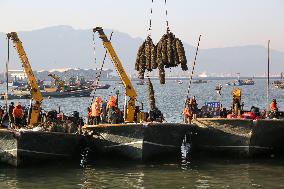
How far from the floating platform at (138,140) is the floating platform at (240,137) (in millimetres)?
1176

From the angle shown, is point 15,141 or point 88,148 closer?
point 15,141

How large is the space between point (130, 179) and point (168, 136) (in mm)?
4303

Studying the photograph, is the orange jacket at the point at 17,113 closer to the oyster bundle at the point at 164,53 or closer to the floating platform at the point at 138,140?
the floating platform at the point at 138,140

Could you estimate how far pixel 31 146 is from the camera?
82.8 feet

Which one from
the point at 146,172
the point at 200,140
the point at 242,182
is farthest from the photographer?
the point at 200,140

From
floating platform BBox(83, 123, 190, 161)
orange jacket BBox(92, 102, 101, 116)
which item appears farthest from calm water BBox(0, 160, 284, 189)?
orange jacket BBox(92, 102, 101, 116)

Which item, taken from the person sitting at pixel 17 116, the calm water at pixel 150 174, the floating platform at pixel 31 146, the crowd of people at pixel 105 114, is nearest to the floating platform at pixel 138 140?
the calm water at pixel 150 174

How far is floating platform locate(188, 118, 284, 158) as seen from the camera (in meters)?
26.9

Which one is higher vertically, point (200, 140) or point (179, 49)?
point (179, 49)

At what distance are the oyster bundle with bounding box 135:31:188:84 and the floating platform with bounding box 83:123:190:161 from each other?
3707mm

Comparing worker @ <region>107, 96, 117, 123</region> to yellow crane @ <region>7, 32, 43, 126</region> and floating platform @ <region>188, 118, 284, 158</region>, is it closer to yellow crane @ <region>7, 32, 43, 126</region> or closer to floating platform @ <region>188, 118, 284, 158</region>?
yellow crane @ <region>7, 32, 43, 126</region>

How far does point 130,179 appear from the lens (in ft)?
77.0

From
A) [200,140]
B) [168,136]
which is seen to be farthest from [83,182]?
[200,140]

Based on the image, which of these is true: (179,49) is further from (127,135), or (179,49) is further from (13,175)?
(13,175)
